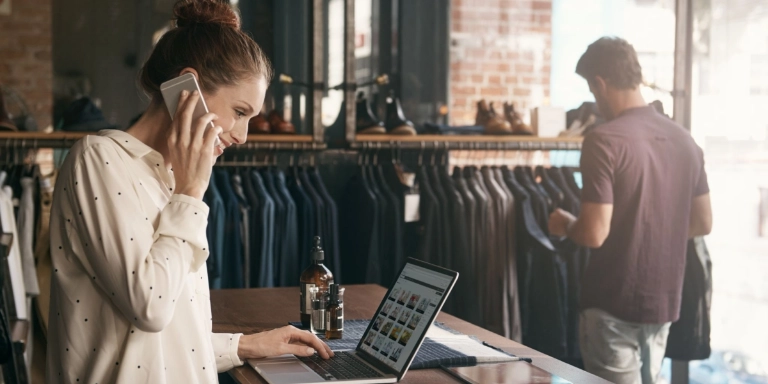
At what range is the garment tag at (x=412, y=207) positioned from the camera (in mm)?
4297

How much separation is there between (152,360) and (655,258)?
2.38 meters

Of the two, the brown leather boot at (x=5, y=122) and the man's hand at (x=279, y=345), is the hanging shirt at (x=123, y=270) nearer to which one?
the man's hand at (x=279, y=345)

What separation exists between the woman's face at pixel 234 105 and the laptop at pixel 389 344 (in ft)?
1.77

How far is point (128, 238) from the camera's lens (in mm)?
1436

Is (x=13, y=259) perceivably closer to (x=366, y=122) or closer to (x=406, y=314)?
(x=366, y=122)

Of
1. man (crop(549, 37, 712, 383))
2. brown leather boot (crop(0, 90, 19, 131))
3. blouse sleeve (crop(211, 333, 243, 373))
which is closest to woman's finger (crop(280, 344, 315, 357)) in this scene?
blouse sleeve (crop(211, 333, 243, 373))

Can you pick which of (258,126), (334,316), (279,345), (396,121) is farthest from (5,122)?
(279,345)

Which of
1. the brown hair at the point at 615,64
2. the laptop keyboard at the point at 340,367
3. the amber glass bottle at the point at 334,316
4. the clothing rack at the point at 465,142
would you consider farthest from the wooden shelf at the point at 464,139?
the laptop keyboard at the point at 340,367

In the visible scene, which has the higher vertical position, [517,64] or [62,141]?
[517,64]

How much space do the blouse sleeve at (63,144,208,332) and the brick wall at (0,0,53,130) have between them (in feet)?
11.5

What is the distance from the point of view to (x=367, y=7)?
200 inches

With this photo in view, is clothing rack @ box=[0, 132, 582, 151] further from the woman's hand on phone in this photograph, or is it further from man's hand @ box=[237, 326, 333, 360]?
the woman's hand on phone

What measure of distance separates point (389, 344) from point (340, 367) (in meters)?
0.13

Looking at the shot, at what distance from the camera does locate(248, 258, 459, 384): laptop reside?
1.83 meters
